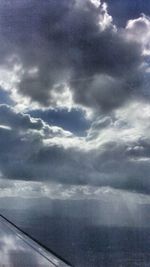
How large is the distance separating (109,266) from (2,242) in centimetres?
20159

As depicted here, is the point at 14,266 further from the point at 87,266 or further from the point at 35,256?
the point at 87,266

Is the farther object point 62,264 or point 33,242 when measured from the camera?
point 33,242

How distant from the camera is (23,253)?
668 cm

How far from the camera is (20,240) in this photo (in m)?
8.46

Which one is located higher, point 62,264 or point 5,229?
point 5,229

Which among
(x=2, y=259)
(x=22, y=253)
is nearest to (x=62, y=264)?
(x=2, y=259)

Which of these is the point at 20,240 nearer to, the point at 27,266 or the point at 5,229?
the point at 5,229

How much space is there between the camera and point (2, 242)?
801 centimetres

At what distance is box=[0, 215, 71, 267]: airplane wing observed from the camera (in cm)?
542

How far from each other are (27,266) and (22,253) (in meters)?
1.47

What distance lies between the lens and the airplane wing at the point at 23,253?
5.42 m

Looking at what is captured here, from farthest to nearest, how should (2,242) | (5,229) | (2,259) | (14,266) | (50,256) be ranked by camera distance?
1. (5,229)
2. (2,242)
3. (50,256)
4. (2,259)
5. (14,266)

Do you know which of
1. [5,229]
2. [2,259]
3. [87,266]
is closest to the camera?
[2,259]

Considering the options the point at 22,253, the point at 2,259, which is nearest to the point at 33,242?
the point at 22,253
